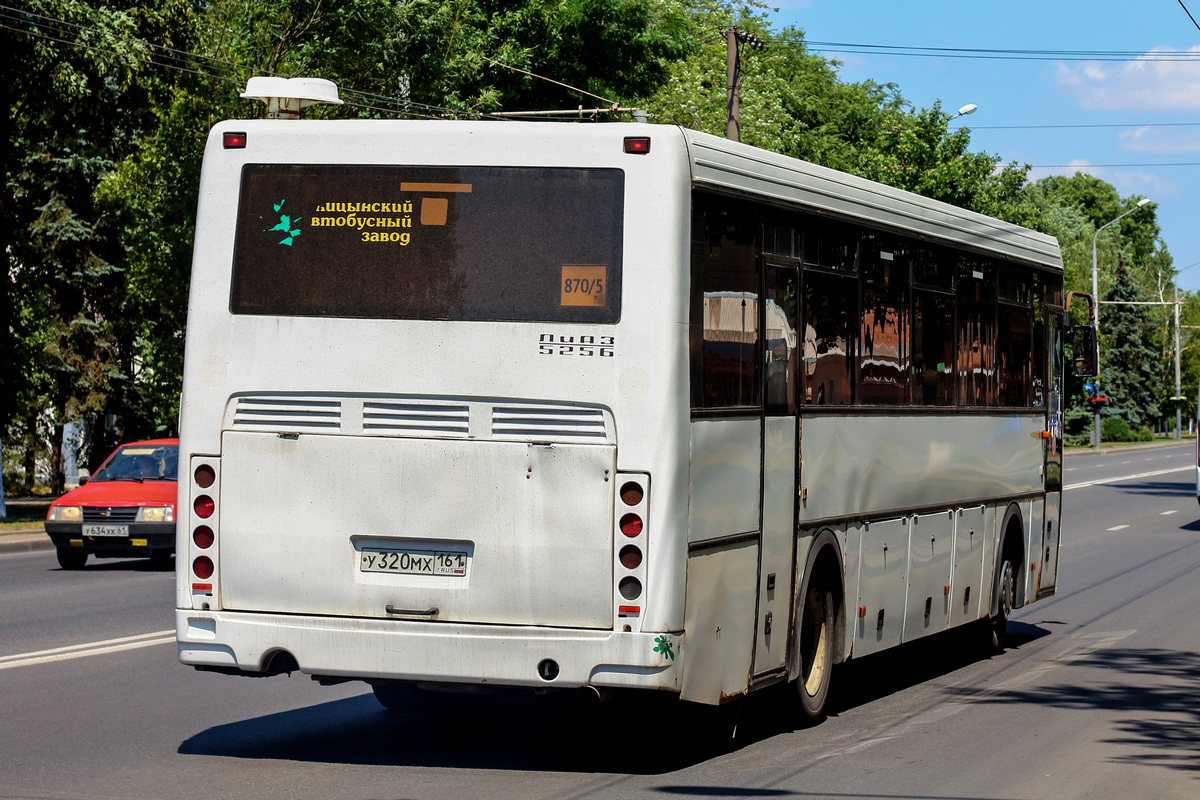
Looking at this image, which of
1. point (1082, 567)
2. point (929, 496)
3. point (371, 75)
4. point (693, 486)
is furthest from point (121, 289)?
point (693, 486)

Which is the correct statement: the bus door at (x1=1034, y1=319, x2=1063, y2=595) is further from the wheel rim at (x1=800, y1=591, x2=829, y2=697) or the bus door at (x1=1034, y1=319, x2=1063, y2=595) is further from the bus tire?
the wheel rim at (x1=800, y1=591, x2=829, y2=697)

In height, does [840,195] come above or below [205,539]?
above

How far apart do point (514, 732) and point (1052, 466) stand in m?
7.47

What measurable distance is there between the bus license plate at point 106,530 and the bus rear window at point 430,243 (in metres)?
12.6

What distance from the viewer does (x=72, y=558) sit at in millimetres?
20781

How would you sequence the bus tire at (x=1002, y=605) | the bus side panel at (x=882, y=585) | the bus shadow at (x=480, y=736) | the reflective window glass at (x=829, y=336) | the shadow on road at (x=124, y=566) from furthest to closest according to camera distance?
the shadow on road at (x=124, y=566)
the bus tire at (x=1002, y=605)
the bus side panel at (x=882, y=585)
the reflective window glass at (x=829, y=336)
the bus shadow at (x=480, y=736)

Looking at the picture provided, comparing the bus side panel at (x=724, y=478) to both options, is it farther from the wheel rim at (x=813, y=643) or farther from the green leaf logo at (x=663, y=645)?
the wheel rim at (x=813, y=643)

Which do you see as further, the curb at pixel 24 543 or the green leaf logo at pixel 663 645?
the curb at pixel 24 543

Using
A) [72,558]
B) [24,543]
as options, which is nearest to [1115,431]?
[24,543]

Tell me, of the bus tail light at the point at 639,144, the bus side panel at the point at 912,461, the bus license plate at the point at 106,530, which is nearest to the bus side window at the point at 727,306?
the bus tail light at the point at 639,144

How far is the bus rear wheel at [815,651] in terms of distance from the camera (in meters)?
9.73

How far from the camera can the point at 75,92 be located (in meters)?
27.0

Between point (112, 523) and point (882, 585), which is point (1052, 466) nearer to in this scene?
point (882, 585)

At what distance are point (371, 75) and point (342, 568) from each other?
23667 millimetres
